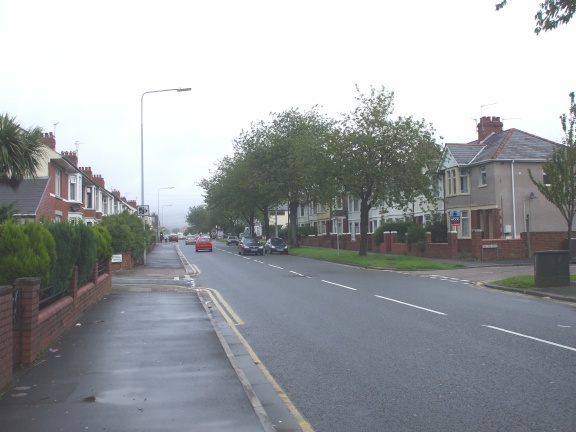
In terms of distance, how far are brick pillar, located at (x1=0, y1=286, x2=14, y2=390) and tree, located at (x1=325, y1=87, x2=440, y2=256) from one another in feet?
90.2

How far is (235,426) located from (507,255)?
30.4 meters

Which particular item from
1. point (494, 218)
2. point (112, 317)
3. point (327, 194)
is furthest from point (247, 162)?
point (112, 317)

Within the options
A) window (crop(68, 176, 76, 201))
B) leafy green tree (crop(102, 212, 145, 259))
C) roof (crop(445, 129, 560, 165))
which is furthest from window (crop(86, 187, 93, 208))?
roof (crop(445, 129, 560, 165))

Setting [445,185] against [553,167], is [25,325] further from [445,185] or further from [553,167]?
[445,185]

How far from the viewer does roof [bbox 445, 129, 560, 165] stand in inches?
1423

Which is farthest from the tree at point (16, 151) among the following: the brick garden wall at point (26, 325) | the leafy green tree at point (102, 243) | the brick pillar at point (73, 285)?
the brick garden wall at point (26, 325)

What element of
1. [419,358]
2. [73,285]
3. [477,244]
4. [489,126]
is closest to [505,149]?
[489,126]

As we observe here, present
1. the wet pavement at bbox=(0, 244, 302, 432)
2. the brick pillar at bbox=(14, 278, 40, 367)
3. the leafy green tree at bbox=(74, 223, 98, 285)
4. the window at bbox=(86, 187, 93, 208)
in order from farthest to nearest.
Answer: the window at bbox=(86, 187, 93, 208), the leafy green tree at bbox=(74, 223, 98, 285), the brick pillar at bbox=(14, 278, 40, 367), the wet pavement at bbox=(0, 244, 302, 432)

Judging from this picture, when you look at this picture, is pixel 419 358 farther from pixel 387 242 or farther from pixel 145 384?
pixel 387 242

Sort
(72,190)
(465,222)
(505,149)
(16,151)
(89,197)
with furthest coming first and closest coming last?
(89,197) < (465,222) < (72,190) < (505,149) < (16,151)

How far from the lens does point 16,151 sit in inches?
548

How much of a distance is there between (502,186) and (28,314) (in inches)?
1296

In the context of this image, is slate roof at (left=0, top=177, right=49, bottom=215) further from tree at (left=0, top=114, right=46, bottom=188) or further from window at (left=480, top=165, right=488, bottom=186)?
window at (left=480, top=165, right=488, bottom=186)

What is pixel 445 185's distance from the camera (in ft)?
137
